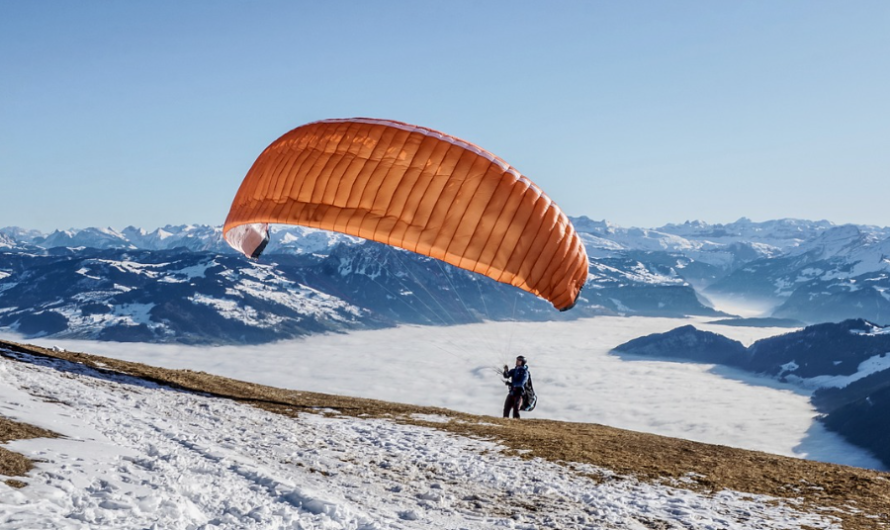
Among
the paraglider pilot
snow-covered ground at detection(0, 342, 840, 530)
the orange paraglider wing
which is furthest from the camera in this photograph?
the paraglider pilot

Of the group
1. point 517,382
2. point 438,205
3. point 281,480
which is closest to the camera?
point 281,480

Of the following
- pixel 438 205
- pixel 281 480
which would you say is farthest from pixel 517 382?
pixel 281 480

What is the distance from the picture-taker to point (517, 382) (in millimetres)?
23297

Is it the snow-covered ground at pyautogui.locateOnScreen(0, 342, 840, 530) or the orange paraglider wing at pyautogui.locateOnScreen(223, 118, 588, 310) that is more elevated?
the orange paraglider wing at pyautogui.locateOnScreen(223, 118, 588, 310)

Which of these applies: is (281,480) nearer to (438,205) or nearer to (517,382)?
(438,205)

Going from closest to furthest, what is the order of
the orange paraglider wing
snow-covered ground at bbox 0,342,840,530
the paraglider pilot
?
snow-covered ground at bbox 0,342,840,530 < the orange paraglider wing < the paraglider pilot

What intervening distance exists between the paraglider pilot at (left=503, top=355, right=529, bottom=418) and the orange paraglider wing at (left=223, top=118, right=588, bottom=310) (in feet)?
20.8

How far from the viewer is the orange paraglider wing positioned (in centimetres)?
1647

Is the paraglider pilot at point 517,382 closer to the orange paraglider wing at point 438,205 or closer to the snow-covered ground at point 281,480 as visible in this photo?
the snow-covered ground at point 281,480

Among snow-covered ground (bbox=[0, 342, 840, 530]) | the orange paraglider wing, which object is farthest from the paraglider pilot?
the orange paraglider wing

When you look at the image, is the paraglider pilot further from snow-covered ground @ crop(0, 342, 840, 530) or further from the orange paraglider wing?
the orange paraglider wing

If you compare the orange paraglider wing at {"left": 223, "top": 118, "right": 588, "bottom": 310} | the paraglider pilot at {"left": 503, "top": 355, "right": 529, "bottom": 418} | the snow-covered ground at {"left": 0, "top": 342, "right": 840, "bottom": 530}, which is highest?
the orange paraglider wing at {"left": 223, "top": 118, "right": 588, "bottom": 310}

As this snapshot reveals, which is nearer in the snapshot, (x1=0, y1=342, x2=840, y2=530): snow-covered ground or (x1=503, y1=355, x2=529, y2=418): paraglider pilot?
(x1=0, y1=342, x2=840, y2=530): snow-covered ground

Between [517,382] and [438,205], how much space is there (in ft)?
31.0
